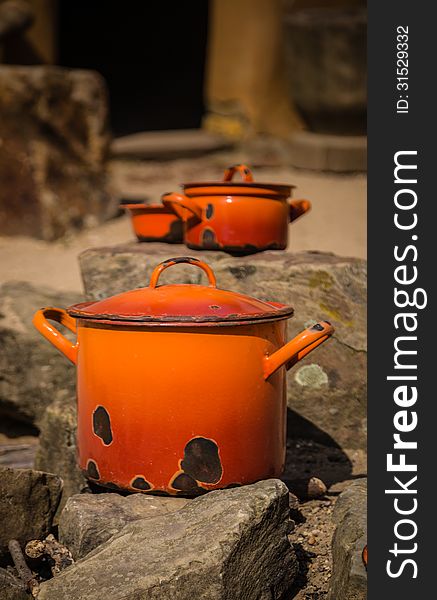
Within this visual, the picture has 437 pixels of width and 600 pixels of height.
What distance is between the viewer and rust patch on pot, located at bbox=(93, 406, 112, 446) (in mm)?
2449

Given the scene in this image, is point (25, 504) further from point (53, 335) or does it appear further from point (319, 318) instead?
point (319, 318)

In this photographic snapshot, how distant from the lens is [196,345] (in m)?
2.36

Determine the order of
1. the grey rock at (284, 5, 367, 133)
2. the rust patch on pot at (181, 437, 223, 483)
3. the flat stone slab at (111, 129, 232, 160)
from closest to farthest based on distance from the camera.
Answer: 1. the rust patch on pot at (181, 437, 223, 483)
2. the grey rock at (284, 5, 367, 133)
3. the flat stone slab at (111, 129, 232, 160)

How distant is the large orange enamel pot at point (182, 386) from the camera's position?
2363 millimetres

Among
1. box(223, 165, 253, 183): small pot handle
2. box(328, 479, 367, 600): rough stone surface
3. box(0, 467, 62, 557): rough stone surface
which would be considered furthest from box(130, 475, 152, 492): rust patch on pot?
box(223, 165, 253, 183): small pot handle

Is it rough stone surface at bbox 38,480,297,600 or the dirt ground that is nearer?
rough stone surface at bbox 38,480,297,600

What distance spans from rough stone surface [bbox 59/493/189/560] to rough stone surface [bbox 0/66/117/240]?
12.8ft

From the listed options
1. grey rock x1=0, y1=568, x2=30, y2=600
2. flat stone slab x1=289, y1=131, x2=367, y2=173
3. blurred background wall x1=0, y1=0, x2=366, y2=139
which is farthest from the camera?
blurred background wall x1=0, y1=0, x2=366, y2=139

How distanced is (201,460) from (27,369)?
1.43m

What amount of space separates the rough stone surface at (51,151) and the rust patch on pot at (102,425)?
12.4 feet

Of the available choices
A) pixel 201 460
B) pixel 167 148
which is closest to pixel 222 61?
pixel 167 148

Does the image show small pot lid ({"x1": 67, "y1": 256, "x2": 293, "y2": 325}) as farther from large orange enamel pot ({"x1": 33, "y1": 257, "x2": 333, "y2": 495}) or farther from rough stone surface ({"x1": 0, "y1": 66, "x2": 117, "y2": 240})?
rough stone surface ({"x1": 0, "y1": 66, "x2": 117, "y2": 240})

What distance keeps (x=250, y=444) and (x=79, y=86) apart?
4.53m

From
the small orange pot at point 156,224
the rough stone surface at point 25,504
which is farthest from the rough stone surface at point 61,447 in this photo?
the small orange pot at point 156,224
